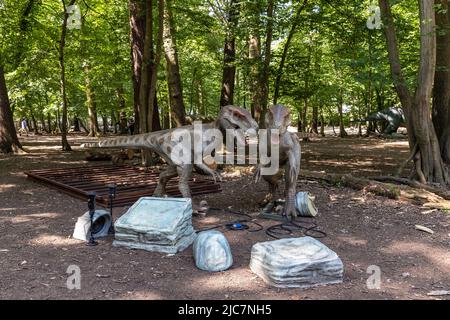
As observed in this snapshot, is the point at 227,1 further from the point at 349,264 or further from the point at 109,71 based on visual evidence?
the point at 349,264

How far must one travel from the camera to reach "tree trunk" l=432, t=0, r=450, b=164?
27.5 ft

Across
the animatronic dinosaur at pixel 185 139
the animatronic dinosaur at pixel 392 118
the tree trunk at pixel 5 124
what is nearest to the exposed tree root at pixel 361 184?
the animatronic dinosaur at pixel 185 139

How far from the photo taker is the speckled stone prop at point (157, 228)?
4.11m

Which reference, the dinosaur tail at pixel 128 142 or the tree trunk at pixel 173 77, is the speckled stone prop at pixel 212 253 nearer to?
the dinosaur tail at pixel 128 142

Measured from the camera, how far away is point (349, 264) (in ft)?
12.7

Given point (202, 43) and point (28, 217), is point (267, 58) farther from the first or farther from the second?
point (202, 43)

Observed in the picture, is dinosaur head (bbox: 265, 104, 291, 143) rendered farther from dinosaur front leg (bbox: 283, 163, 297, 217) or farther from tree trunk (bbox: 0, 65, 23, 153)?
tree trunk (bbox: 0, 65, 23, 153)

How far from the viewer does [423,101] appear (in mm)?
7277

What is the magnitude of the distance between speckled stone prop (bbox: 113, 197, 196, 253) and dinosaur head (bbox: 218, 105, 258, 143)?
1.30 metres

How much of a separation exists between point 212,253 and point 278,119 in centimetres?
209

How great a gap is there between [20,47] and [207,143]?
33.1ft

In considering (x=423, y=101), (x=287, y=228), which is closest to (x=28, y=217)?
(x=287, y=228)

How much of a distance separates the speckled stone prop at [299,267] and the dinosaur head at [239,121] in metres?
2.03

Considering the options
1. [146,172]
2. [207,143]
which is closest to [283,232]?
[207,143]
